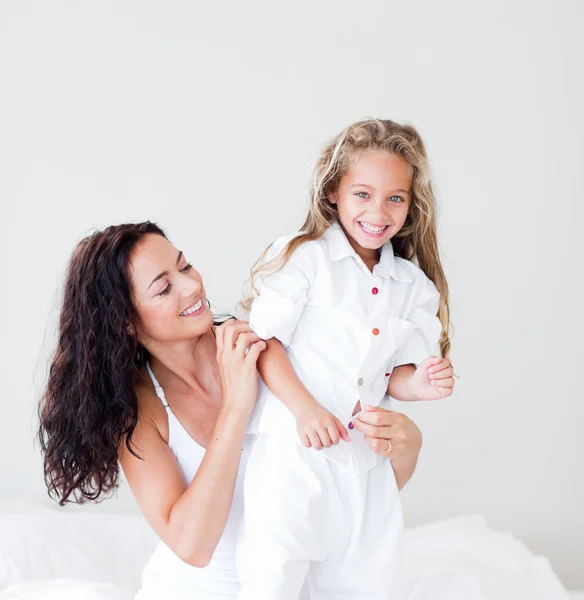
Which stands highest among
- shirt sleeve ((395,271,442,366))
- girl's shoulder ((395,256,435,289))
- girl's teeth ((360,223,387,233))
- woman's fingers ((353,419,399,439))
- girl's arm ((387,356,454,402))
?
girl's teeth ((360,223,387,233))

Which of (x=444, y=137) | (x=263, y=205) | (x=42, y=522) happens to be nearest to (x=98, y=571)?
A: (x=42, y=522)

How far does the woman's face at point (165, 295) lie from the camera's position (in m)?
1.96

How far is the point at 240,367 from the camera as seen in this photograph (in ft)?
6.25

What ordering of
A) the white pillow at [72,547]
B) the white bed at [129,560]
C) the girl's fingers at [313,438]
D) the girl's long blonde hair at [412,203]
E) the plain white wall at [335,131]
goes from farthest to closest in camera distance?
1. the plain white wall at [335,131]
2. the white pillow at [72,547]
3. the white bed at [129,560]
4. the girl's long blonde hair at [412,203]
5. the girl's fingers at [313,438]

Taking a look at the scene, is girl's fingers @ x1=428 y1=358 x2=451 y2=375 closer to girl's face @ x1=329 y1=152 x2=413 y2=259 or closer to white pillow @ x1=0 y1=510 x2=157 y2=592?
girl's face @ x1=329 y1=152 x2=413 y2=259

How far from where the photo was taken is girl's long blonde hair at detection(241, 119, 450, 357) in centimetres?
199

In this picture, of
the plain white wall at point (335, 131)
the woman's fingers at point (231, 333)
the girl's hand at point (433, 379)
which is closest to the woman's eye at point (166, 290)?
the woman's fingers at point (231, 333)

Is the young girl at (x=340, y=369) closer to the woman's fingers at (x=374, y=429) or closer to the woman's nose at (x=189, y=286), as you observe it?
the woman's fingers at (x=374, y=429)

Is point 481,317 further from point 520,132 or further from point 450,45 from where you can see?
point 450,45

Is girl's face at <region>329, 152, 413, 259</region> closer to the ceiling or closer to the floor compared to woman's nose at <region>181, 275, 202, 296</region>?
closer to the ceiling

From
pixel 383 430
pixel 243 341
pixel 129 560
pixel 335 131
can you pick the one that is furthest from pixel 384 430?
pixel 335 131

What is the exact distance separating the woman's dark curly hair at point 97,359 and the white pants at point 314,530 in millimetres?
342

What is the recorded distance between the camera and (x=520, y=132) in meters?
3.63

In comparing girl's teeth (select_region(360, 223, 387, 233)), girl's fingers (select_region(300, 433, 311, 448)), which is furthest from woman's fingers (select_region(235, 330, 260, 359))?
girl's teeth (select_region(360, 223, 387, 233))
